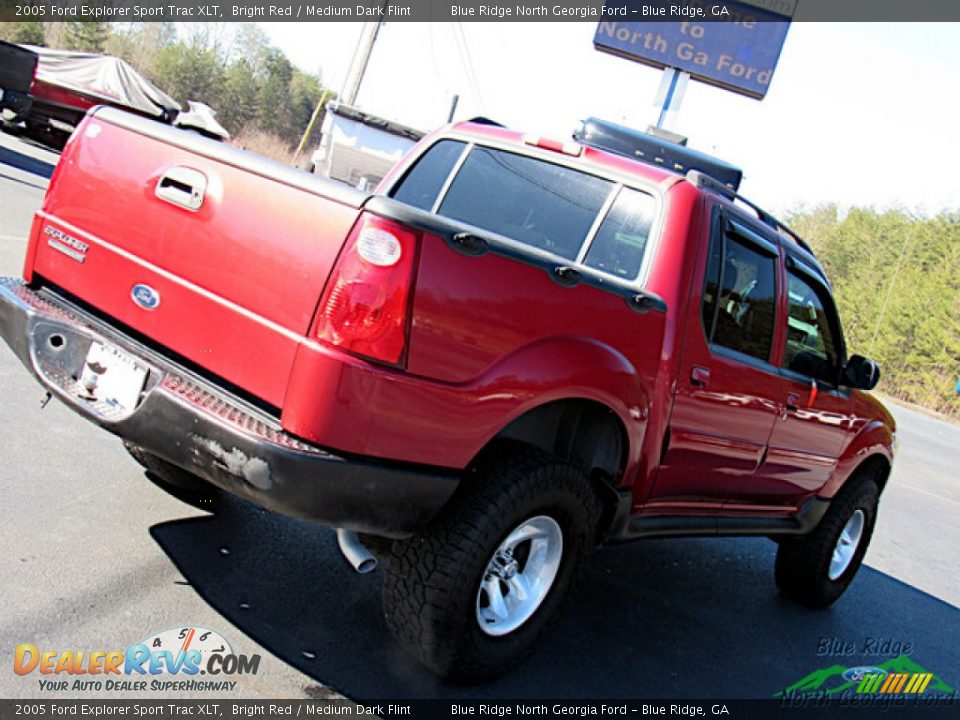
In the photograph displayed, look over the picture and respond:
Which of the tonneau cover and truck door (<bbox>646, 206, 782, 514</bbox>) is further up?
the tonneau cover

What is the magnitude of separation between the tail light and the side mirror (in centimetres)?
324

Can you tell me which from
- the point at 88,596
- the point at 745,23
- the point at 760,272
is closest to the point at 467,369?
the point at 88,596

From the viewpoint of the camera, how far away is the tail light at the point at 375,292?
8.13 feet

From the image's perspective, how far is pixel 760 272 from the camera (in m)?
4.15

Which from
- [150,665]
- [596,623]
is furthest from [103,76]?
[150,665]

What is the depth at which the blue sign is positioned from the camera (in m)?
18.4

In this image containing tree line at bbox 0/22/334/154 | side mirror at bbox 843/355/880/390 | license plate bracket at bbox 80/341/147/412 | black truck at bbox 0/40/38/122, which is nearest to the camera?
license plate bracket at bbox 80/341/147/412

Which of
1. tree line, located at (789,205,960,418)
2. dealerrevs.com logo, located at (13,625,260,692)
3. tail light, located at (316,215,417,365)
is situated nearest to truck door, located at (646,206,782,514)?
tail light, located at (316,215,417,365)

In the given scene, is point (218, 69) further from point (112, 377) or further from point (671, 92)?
point (112, 377)

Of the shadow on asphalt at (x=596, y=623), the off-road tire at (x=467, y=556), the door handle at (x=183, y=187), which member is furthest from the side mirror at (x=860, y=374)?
the door handle at (x=183, y=187)

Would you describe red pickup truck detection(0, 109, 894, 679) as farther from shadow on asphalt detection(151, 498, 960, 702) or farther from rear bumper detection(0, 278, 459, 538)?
shadow on asphalt detection(151, 498, 960, 702)

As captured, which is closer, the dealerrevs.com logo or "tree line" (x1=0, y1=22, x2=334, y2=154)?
the dealerrevs.com logo

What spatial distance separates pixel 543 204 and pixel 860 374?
216 centimetres

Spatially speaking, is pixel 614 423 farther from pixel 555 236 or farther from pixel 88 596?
pixel 88 596
